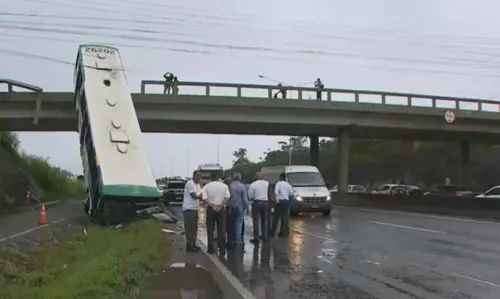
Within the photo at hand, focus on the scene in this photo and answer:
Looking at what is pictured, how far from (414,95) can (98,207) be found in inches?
1259

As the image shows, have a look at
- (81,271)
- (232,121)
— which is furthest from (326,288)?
(232,121)

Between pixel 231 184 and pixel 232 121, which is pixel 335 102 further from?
pixel 231 184

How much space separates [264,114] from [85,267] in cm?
3419

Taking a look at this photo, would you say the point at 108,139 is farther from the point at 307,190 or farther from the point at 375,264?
the point at 375,264

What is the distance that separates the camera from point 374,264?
12297mm

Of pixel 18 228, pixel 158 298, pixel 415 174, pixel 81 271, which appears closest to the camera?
pixel 158 298

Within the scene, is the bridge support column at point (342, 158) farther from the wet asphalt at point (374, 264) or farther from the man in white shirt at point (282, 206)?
the man in white shirt at point (282, 206)

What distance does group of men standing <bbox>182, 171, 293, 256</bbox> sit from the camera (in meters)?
14.3

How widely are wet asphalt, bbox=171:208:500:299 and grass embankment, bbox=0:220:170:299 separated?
176 cm

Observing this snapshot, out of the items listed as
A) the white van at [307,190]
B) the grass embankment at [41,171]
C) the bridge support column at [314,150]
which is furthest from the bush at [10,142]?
the white van at [307,190]

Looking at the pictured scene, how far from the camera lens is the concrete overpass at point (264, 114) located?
131ft

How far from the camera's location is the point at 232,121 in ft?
143

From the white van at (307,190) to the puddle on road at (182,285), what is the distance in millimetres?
15718

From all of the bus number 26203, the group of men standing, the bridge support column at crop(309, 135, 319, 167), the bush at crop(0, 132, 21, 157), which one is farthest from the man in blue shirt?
the bridge support column at crop(309, 135, 319, 167)
